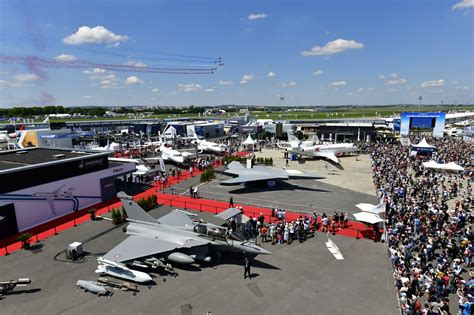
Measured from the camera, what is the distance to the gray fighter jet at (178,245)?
55.1ft

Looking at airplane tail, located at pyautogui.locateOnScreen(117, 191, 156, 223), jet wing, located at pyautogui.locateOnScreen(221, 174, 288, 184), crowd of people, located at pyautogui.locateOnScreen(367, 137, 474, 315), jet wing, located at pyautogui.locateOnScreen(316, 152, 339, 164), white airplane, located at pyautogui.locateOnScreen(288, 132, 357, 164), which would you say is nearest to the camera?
crowd of people, located at pyautogui.locateOnScreen(367, 137, 474, 315)

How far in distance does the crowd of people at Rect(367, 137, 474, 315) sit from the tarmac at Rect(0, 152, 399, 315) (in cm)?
113

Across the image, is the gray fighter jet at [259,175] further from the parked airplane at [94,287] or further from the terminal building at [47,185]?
the parked airplane at [94,287]

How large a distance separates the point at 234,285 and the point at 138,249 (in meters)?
6.17

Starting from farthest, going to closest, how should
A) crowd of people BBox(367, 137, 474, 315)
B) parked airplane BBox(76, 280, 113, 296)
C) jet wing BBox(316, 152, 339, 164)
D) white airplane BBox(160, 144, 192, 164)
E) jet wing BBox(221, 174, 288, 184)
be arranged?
jet wing BBox(316, 152, 339, 164) → white airplane BBox(160, 144, 192, 164) → jet wing BBox(221, 174, 288, 184) → parked airplane BBox(76, 280, 113, 296) → crowd of people BBox(367, 137, 474, 315)

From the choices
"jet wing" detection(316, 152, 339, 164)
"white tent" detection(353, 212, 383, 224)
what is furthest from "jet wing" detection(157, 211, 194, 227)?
"jet wing" detection(316, 152, 339, 164)

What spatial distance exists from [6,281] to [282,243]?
56.4ft

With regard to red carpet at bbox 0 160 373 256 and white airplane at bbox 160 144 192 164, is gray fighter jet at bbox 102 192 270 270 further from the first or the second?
white airplane at bbox 160 144 192 164

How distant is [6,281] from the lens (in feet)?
55.0

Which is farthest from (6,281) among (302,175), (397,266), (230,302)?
(302,175)

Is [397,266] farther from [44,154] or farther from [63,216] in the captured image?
[44,154]

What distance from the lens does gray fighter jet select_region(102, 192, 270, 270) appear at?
16797 mm

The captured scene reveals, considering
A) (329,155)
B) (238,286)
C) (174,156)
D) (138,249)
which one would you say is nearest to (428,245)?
(238,286)

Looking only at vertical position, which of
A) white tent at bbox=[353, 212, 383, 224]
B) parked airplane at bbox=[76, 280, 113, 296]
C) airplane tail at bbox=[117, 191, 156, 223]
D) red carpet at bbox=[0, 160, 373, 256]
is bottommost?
red carpet at bbox=[0, 160, 373, 256]
